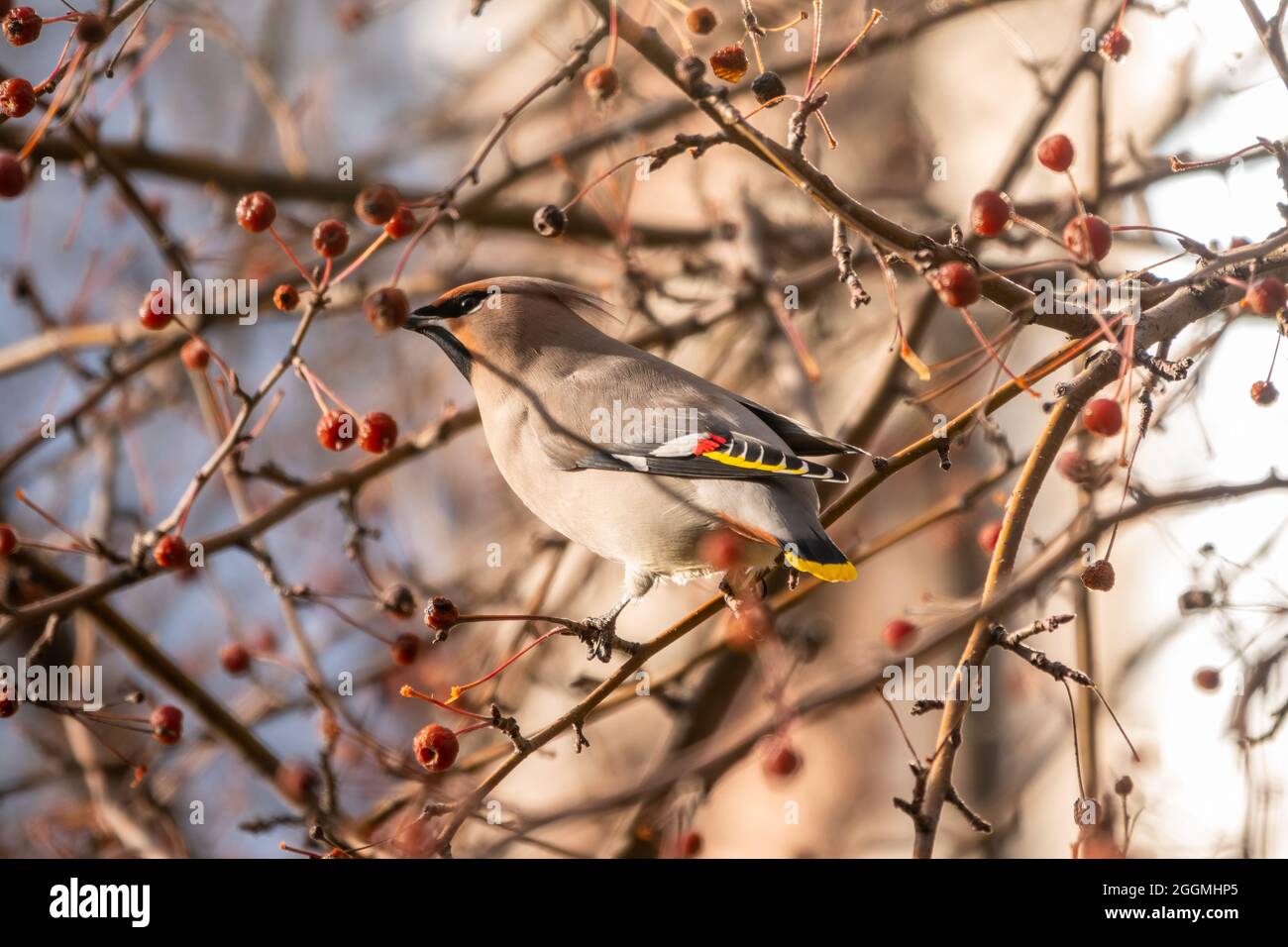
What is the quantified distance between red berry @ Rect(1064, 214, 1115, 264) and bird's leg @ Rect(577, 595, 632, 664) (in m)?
0.94

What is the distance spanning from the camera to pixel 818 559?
7.09 feet

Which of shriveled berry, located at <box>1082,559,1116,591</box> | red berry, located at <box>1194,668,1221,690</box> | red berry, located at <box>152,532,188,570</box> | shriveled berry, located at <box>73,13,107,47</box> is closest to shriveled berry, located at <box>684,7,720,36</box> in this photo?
shriveled berry, located at <box>73,13,107,47</box>

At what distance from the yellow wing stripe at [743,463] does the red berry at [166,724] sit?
45.0 inches

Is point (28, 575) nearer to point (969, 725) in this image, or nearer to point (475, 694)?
point (475, 694)

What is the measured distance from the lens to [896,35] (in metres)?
3.47

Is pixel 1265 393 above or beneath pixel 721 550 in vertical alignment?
above

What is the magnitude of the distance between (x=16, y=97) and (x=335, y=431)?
73cm

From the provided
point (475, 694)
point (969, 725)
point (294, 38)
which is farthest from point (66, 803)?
point (294, 38)

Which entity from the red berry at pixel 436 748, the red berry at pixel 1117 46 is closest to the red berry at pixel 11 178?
the red berry at pixel 436 748

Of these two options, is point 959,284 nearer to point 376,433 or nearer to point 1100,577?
point 1100,577

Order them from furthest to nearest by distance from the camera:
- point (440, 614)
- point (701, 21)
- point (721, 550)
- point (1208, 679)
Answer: point (1208, 679) < point (721, 550) < point (701, 21) < point (440, 614)

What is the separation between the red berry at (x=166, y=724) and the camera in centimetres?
244

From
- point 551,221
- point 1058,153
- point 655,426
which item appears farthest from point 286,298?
point 1058,153

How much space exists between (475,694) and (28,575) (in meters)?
1.26
